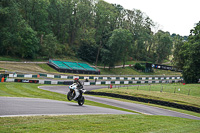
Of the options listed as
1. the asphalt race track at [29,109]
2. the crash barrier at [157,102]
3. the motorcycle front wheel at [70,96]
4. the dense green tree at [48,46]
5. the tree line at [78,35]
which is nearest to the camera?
the asphalt race track at [29,109]

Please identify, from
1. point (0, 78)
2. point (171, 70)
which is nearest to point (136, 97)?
point (0, 78)

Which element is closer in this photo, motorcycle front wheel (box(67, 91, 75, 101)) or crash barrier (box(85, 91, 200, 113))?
motorcycle front wheel (box(67, 91, 75, 101))

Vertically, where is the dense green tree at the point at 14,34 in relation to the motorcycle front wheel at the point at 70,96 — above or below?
above

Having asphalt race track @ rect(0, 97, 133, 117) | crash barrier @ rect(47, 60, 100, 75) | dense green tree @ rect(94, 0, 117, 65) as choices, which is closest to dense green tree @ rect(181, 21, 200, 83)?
crash barrier @ rect(47, 60, 100, 75)

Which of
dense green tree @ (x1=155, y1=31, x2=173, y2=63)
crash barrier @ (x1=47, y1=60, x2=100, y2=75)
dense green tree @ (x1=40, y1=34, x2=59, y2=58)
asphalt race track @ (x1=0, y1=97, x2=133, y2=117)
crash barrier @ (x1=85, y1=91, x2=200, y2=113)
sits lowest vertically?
crash barrier @ (x1=85, y1=91, x2=200, y2=113)

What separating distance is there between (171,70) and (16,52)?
233 ft

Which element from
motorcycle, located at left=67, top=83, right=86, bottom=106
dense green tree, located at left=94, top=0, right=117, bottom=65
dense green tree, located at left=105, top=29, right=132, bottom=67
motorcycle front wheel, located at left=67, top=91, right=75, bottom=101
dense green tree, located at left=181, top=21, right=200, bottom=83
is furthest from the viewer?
dense green tree, located at left=94, top=0, right=117, bottom=65

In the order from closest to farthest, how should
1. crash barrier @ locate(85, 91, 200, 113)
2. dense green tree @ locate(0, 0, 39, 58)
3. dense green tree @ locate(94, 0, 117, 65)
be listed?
crash barrier @ locate(85, 91, 200, 113) → dense green tree @ locate(0, 0, 39, 58) → dense green tree @ locate(94, 0, 117, 65)

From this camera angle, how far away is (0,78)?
35.2m

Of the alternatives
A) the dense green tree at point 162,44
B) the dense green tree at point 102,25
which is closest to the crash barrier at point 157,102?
the dense green tree at point 102,25

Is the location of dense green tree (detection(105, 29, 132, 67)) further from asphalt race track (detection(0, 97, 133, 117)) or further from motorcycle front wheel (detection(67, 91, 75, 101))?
asphalt race track (detection(0, 97, 133, 117))

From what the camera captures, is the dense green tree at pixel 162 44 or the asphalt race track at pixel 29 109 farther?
the dense green tree at pixel 162 44

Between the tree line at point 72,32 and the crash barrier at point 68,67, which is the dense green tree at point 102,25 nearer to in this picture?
the tree line at point 72,32

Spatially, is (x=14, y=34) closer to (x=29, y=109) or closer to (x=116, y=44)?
(x=116, y=44)
